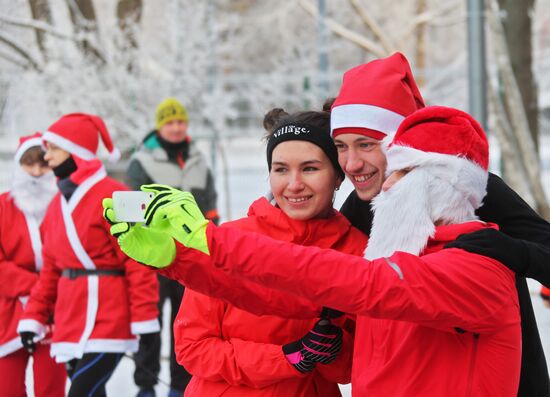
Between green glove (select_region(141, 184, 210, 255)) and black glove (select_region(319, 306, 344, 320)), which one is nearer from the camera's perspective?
green glove (select_region(141, 184, 210, 255))

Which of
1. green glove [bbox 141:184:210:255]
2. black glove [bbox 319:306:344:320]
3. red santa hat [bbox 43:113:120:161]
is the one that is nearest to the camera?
green glove [bbox 141:184:210:255]

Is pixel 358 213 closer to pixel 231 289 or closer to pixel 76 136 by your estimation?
pixel 231 289

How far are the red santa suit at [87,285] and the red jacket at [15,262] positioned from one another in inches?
9.5

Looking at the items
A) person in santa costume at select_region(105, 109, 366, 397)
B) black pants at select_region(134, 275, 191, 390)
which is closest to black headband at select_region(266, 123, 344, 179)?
person in santa costume at select_region(105, 109, 366, 397)

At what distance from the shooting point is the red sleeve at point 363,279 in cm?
200

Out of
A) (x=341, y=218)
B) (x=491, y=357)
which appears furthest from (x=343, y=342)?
(x=491, y=357)

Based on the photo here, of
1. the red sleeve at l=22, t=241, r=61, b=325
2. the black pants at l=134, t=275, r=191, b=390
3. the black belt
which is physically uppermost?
the black belt

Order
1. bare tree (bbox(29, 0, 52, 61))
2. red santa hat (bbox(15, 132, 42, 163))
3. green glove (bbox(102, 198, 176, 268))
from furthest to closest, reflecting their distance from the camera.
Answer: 1. bare tree (bbox(29, 0, 52, 61))
2. red santa hat (bbox(15, 132, 42, 163))
3. green glove (bbox(102, 198, 176, 268))

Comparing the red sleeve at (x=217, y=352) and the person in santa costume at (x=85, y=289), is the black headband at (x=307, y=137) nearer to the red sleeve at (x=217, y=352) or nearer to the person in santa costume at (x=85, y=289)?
the red sleeve at (x=217, y=352)

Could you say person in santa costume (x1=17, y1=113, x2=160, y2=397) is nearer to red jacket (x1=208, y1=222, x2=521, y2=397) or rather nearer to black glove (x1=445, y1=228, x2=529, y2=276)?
red jacket (x1=208, y1=222, x2=521, y2=397)

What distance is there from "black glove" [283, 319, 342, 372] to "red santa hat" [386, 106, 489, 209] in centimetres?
51

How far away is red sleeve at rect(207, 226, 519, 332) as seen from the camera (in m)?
2.00

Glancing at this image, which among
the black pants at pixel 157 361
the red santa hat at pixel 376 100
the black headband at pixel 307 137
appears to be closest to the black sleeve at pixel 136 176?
the black pants at pixel 157 361

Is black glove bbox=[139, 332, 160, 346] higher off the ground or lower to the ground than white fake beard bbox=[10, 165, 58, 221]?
lower
